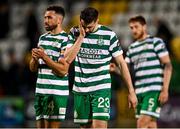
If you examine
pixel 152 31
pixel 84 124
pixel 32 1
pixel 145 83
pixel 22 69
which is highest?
pixel 32 1

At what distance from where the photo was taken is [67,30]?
74.3 feet

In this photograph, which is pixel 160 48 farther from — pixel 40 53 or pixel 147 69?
pixel 40 53

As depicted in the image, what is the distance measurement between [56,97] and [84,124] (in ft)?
1.91

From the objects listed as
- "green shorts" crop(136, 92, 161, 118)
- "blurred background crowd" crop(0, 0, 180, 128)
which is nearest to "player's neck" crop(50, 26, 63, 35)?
"green shorts" crop(136, 92, 161, 118)

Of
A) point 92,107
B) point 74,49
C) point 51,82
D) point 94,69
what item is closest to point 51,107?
point 51,82

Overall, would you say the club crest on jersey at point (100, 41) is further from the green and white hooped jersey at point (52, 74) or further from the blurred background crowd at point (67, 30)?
the blurred background crowd at point (67, 30)

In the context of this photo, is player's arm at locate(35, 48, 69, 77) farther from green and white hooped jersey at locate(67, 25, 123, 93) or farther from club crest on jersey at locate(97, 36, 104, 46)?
club crest on jersey at locate(97, 36, 104, 46)

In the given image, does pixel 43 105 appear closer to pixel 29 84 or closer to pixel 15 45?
pixel 29 84

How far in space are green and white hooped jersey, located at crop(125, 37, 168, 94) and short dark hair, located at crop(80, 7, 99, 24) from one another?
238 cm

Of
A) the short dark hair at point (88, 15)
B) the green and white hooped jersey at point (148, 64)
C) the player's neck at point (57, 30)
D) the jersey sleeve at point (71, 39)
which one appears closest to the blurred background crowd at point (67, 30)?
the green and white hooped jersey at point (148, 64)

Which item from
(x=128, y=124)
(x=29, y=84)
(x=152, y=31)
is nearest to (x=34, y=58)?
(x=128, y=124)

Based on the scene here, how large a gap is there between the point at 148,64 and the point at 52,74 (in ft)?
7.62

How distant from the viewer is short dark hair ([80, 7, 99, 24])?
1007cm

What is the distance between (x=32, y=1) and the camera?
26.1 meters
